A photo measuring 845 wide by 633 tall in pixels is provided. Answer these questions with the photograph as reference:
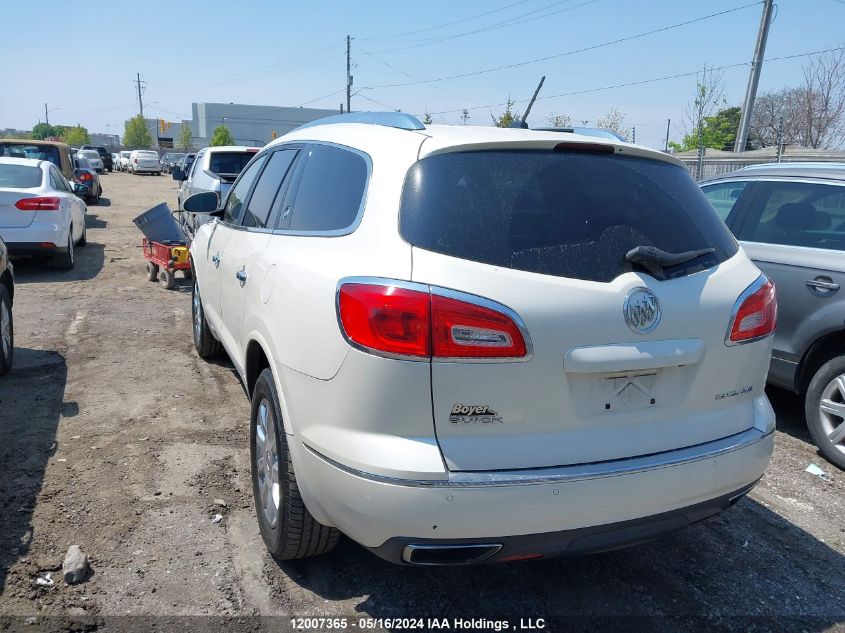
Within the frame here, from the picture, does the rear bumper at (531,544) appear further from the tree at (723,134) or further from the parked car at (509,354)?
the tree at (723,134)

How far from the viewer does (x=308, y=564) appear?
10.5 feet

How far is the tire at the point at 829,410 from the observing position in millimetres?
4473

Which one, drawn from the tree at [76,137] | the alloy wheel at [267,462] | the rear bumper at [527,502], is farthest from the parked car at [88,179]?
the tree at [76,137]

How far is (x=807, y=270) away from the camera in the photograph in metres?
4.71

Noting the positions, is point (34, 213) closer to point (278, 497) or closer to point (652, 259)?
point (278, 497)

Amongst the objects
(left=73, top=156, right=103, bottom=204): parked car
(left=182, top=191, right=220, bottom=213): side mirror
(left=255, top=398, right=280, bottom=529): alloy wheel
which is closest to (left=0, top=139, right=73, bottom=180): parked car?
(left=73, top=156, right=103, bottom=204): parked car

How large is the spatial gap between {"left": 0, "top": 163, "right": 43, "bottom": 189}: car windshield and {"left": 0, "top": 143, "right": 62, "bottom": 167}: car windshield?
5.27 m

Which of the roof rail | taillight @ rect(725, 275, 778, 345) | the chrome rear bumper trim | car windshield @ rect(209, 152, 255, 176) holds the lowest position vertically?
the chrome rear bumper trim

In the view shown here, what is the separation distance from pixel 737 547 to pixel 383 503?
220cm

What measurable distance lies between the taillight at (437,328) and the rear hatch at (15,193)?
9.07m

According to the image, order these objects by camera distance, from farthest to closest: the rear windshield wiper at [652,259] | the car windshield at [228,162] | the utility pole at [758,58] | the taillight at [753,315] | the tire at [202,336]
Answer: the utility pole at [758,58], the car windshield at [228,162], the tire at [202,336], the taillight at [753,315], the rear windshield wiper at [652,259]

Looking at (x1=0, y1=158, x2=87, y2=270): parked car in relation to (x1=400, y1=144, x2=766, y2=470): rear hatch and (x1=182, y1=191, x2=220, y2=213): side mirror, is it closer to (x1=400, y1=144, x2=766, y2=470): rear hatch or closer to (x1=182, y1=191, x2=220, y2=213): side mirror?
(x1=182, y1=191, x2=220, y2=213): side mirror

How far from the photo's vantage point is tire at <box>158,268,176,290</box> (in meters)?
9.32

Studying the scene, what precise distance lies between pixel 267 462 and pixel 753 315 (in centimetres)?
220
